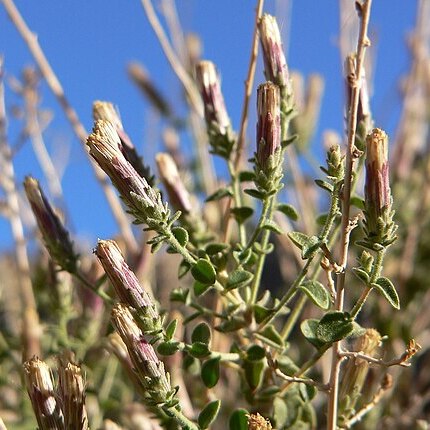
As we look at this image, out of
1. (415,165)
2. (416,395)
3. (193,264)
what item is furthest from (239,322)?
(415,165)

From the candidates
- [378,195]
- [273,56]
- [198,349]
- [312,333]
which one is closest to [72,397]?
[198,349]

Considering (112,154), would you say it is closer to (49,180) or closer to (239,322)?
(239,322)

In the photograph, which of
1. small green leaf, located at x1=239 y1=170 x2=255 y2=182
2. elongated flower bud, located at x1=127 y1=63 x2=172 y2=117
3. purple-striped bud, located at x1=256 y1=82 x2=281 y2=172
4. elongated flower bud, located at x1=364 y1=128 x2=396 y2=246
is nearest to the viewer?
elongated flower bud, located at x1=364 y1=128 x2=396 y2=246

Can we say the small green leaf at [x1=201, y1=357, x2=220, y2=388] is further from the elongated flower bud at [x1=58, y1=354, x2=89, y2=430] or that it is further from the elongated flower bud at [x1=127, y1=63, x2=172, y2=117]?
the elongated flower bud at [x1=127, y1=63, x2=172, y2=117]

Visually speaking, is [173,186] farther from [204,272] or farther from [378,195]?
[378,195]

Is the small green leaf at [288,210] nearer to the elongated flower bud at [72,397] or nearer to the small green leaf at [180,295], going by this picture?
the small green leaf at [180,295]

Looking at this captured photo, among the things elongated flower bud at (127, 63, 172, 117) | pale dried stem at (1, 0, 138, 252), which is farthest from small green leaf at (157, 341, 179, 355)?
elongated flower bud at (127, 63, 172, 117)

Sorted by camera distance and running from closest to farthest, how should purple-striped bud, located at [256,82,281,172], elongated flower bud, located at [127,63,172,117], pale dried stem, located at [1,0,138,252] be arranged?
purple-striped bud, located at [256,82,281,172]
pale dried stem, located at [1,0,138,252]
elongated flower bud, located at [127,63,172,117]
